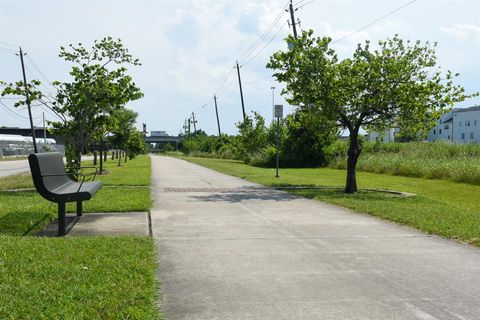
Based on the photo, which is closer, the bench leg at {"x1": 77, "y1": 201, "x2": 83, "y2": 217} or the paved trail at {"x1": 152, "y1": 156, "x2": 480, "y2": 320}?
the paved trail at {"x1": 152, "y1": 156, "x2": 480, "y2": 320}

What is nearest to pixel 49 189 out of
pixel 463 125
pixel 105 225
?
pixel 105 225

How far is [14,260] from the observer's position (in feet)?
18.4

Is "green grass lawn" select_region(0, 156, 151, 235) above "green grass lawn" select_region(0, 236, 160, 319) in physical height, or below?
above

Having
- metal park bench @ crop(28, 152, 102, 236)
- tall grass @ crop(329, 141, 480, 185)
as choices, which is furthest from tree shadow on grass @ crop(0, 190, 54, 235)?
tall grass @ crop(329, 141, 480, 185)

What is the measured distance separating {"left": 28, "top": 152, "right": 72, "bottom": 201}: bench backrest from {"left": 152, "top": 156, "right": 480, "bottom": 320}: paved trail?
5.63ft

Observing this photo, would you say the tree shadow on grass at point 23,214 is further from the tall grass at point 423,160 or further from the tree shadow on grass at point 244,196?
the tall grass at point 423,160

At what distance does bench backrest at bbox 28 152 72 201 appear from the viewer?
756 centimetres

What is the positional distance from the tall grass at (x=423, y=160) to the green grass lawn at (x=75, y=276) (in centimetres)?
1702

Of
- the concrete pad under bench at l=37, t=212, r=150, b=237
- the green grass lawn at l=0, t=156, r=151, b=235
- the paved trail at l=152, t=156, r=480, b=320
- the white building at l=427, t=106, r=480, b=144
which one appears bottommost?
the paved trail at l=152, t=156, r=480, b=320

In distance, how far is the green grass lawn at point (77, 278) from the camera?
4086 mm

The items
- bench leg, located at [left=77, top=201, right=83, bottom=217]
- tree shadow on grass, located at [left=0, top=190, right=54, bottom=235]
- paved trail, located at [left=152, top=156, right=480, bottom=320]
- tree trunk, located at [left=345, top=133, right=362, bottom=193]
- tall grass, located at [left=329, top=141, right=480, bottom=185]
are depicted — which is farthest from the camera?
tall grass, located at [left=329, top=141, right=480, bottom=185]

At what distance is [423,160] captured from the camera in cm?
2686

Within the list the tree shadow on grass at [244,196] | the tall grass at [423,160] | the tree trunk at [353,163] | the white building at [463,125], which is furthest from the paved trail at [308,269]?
the white building at [463,125]

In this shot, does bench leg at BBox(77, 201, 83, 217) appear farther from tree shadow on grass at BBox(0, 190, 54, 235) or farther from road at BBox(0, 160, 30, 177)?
road at BBox(0, 160, 30, 177)
